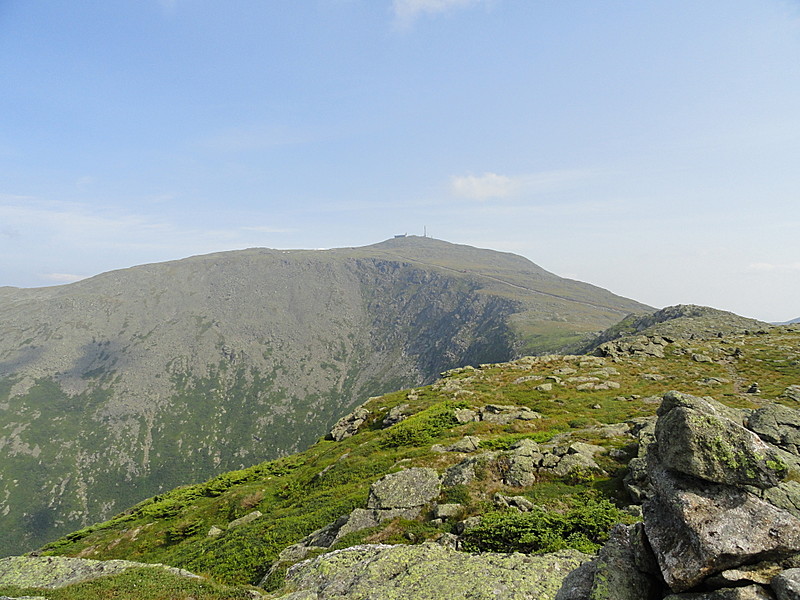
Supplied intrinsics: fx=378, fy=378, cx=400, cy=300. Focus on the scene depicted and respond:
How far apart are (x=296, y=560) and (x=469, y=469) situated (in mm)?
12122

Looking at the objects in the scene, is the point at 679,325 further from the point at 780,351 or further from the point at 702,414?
the point at 702,414

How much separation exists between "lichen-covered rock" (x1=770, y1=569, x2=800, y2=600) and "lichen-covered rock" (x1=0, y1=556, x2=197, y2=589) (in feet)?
71.8

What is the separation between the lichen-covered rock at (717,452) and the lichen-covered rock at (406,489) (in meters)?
17.4

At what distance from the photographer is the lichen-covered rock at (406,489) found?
2388 cm

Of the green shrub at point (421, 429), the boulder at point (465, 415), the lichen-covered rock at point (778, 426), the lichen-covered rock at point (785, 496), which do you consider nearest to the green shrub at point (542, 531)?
the lichen-covered rock at point (785, 496)

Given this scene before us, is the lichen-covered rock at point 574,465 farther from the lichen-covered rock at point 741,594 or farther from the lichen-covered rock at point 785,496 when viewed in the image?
the lichen-covered rock at point 741,594

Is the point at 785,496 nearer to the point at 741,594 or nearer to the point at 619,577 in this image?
the point at 741,594

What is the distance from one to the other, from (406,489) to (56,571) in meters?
18.9

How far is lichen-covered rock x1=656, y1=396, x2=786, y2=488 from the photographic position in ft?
29.0

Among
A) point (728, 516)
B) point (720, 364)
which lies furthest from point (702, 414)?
point (720, 364)

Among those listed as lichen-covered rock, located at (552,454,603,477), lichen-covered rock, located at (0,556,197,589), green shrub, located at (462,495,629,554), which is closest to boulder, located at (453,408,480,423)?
lichen-covered rock, located at (552,454,603,477)

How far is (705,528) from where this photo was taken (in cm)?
852

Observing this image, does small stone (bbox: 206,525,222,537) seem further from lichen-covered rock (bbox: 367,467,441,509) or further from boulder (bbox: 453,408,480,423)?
boulder (bbox: 453,408,480,423)

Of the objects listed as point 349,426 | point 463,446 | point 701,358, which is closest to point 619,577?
point 463,446
